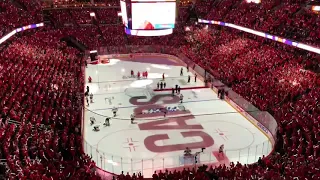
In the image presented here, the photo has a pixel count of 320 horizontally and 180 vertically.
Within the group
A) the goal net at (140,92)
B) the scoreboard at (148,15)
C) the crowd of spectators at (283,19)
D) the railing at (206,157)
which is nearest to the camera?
the railing at (206,157)

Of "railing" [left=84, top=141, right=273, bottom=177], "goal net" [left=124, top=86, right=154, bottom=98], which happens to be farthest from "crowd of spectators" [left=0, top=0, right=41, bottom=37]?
"railing" [left=84, top=141, right=273, bottom=177]

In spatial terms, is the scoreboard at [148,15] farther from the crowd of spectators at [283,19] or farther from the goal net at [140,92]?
the crowd of spectators at [283,19]

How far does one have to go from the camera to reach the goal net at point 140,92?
101 feet

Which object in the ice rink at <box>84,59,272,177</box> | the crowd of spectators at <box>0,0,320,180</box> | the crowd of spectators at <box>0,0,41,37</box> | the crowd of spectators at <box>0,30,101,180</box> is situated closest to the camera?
the crowd of spectators at <box>0,30,101,180</box>

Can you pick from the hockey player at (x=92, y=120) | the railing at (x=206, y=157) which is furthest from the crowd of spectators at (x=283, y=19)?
the hockey player at (x=92, y=120)

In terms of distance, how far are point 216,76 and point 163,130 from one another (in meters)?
12.1

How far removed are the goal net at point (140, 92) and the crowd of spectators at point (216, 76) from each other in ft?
15.0

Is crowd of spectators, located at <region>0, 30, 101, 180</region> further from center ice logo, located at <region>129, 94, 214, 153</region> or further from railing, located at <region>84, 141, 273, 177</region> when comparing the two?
center ice logo, located at <region>129, 94, 214, 153</region>

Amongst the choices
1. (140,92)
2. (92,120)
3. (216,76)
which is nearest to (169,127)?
(92,120)

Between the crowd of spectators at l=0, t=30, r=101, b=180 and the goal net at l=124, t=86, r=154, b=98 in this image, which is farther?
the goal net at l=124, t=86, r=154, b=98

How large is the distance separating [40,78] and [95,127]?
8.82m

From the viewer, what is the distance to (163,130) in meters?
23.0

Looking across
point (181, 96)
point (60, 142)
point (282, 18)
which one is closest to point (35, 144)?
point (60, 142)

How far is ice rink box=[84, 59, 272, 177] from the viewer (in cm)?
1897
